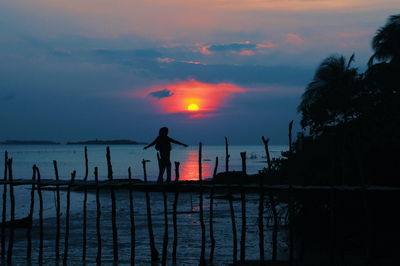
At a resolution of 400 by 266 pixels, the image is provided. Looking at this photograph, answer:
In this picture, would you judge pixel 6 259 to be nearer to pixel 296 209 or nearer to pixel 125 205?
pixel 296 209

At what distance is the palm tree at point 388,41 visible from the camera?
57.7 feet

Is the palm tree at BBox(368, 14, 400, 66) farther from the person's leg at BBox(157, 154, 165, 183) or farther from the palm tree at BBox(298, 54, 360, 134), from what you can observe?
the person's leg at BBox(157, 154, 165, 183)

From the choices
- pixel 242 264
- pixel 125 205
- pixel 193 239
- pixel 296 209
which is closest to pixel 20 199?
pixel 125 205

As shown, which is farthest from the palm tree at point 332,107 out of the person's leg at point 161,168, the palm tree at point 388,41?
the person's leg at point 161,168

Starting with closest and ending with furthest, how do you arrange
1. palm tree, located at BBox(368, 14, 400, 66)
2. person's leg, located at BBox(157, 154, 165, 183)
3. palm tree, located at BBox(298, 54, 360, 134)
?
person's leg, located at BBox(157, 154, 165, 183) → palm tree, located at BBox(298, 54, 360, 134) → palm tree, located at BBox(368, 14, 400, 66)

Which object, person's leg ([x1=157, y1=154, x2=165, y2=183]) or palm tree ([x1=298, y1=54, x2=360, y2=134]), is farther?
palm tree ([x1=298, y1=54, x2=360, y2=134])

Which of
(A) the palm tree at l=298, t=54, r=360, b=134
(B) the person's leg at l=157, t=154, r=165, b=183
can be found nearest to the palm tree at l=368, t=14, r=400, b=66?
(A) the palm tree at l=298, t=54, r=360, b=134

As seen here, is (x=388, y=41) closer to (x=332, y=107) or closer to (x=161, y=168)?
(x=332, y=107)

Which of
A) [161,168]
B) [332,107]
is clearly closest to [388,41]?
[332,107]

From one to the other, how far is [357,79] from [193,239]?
21.1 ft

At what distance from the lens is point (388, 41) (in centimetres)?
1814

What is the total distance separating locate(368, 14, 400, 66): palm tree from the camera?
692 inches

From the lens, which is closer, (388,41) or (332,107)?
(332,107)

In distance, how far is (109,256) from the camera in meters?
12.1
